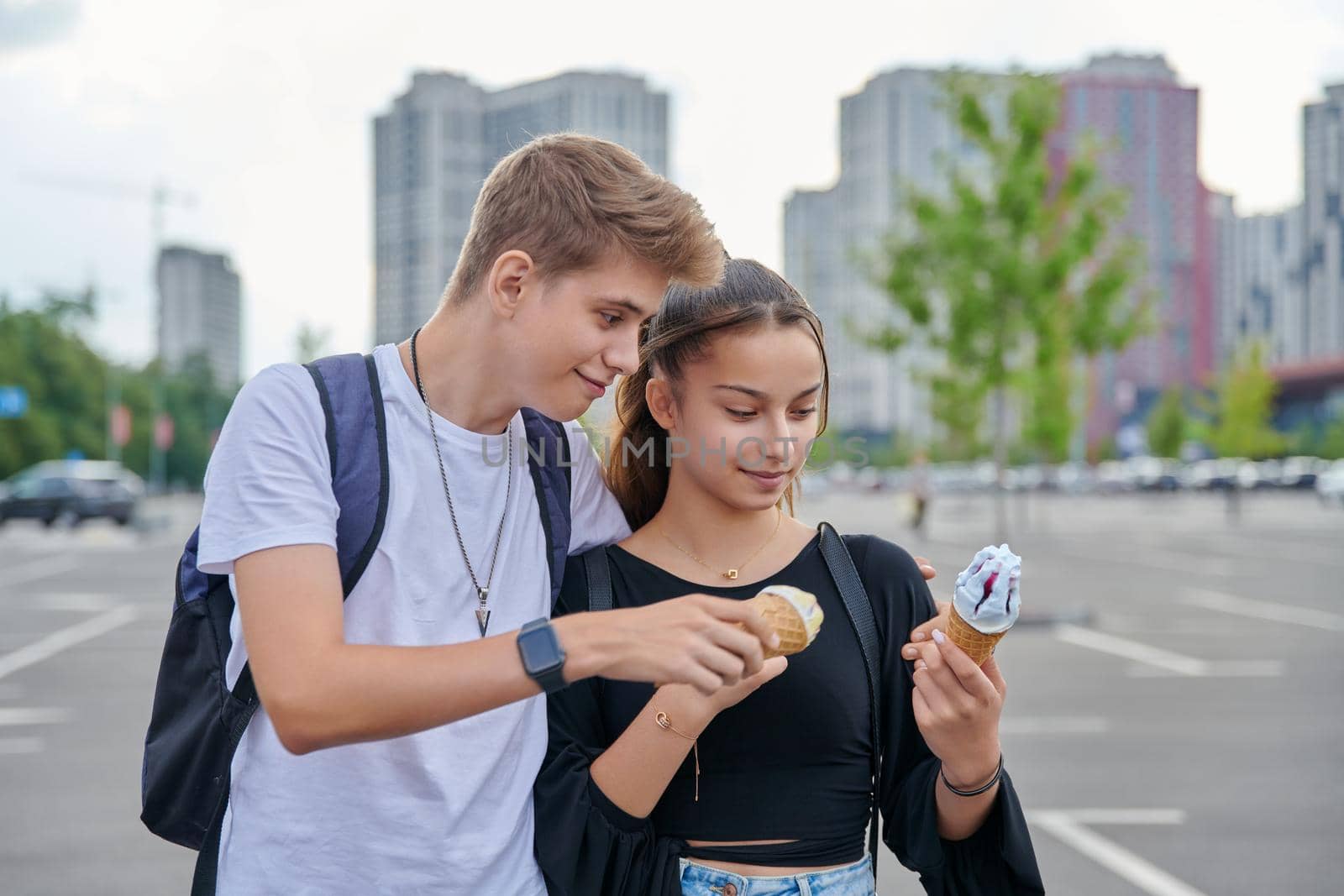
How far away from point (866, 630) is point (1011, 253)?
58.8 ft

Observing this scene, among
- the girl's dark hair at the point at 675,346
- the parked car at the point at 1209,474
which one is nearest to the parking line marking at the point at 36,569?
the girl's dark hair at the point at 675,346

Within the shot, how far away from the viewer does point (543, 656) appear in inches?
59.3

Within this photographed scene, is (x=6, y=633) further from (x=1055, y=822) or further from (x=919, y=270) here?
(x=919, y=270)

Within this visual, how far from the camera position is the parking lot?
554cm

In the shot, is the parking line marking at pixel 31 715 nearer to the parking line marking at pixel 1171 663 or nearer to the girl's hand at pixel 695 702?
the girl's hand at pixel 695 702

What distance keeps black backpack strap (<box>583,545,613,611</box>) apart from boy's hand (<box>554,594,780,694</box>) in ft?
1.99

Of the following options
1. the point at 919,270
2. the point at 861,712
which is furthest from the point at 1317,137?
the point at 861,712

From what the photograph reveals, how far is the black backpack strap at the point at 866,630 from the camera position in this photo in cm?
215

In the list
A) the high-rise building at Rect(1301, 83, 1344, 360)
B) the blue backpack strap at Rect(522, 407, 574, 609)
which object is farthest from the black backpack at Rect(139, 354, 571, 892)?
the high-rise building at Rect(1301, 83, 1344, 360)

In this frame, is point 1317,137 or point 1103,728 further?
point 1317,137

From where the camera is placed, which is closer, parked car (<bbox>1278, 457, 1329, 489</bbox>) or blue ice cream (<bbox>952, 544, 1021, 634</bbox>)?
blue ice cream (<bbox>952, 544, 1021, 634</bbox>)

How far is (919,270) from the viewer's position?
20406 mm

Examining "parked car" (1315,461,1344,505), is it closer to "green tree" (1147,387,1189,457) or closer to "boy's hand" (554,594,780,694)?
"green tree" (1147,387,1189,457)

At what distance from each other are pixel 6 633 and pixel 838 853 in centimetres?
1323
